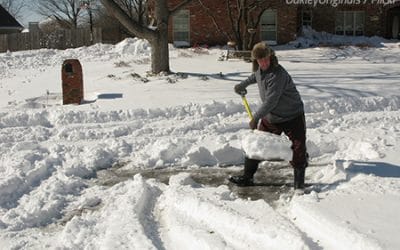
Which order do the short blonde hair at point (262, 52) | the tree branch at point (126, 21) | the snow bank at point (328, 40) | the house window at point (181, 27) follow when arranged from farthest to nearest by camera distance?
the house window at point (181, 27), the snow bank at point (328, 40), the tree branch at point (126, 21), the short blonde hair at point (262, 52)

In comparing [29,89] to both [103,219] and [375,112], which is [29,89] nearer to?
[375,112]

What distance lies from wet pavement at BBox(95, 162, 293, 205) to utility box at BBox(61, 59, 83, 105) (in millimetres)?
4634

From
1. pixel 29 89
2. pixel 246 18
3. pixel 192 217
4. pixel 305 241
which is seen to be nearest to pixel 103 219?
pixel 192 217

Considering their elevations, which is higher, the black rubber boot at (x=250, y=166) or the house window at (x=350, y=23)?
the house window at (x=350, y=23)

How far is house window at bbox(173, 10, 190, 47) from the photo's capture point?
27.3 meters

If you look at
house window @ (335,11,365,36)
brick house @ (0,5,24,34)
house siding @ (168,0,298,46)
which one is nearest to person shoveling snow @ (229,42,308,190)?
house siding @ (168,0,298,46)

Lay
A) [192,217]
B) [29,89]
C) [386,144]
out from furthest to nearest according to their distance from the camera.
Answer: [29,89], [386,144], [192,217]

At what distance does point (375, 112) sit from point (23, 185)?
666cm

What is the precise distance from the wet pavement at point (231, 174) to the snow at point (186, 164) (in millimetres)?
51

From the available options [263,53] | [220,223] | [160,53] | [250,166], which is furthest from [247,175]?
[160,53]

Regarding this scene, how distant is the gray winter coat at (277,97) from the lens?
5895 millimetres

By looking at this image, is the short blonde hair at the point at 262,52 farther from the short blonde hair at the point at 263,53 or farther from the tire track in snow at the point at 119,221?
the tire track in snow at the point at 119,221

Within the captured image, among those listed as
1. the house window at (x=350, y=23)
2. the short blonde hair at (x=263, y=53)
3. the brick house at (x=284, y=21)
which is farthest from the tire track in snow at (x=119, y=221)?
the house window at (x=350, y=23)

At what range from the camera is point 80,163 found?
7.64 meters
